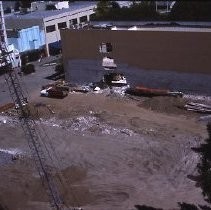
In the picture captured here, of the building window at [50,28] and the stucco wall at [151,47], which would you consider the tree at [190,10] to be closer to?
the stucco wall at [151,47]

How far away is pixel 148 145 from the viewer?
24.6 m

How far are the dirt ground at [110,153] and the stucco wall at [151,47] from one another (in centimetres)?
287

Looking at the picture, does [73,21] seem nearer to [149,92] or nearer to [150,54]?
[150,54]

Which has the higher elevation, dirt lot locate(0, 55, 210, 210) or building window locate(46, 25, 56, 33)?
building window locate(46, 25, 56, 33)

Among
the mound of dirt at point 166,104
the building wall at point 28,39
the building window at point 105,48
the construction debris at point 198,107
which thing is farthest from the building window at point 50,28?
the construction debris at point 198,107

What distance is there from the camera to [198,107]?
28.8 metres

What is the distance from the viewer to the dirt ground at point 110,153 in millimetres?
19891

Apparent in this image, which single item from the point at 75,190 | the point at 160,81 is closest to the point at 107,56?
the point at 160,81

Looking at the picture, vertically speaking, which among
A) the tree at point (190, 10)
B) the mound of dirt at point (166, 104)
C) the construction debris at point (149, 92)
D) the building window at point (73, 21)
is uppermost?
the tree at point (190, 10)

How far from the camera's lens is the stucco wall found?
30.9 meters

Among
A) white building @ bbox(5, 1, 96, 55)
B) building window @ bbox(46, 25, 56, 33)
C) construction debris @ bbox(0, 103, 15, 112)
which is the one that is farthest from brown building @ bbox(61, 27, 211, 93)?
building window @ bbox(46, 25, 56, 33)

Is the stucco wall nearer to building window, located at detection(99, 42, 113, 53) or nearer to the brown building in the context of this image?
the brown building

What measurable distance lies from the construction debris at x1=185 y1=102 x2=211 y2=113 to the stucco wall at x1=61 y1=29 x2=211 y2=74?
318 centimetres

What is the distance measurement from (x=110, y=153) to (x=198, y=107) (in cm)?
773
